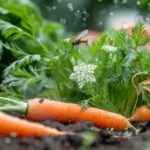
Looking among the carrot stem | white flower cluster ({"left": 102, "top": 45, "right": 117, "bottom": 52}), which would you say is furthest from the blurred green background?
the carrot stem

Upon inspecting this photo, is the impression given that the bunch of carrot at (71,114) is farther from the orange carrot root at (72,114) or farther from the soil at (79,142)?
the soil at (79,142)

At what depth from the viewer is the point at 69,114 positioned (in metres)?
1.92

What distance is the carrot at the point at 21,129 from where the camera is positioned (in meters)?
1.41

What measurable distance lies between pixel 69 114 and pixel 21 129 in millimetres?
516

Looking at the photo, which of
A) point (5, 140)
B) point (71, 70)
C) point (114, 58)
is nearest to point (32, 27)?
point (71, 70)

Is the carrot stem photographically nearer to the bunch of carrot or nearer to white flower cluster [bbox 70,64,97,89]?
the bunch of carrot

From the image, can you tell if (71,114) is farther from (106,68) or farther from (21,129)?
(21,129)

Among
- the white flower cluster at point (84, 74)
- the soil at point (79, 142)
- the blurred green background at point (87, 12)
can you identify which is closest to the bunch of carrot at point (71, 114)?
the white flower cluster at point (84, 74)

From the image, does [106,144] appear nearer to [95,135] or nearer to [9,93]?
[95,135]

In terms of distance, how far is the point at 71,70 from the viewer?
6.90 feet

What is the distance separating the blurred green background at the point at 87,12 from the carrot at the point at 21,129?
377 cm

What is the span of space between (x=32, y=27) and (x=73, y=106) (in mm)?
602

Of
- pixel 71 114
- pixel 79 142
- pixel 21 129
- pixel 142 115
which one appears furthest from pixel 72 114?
pixel 79 142

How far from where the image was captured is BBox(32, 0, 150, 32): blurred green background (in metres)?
5.30
